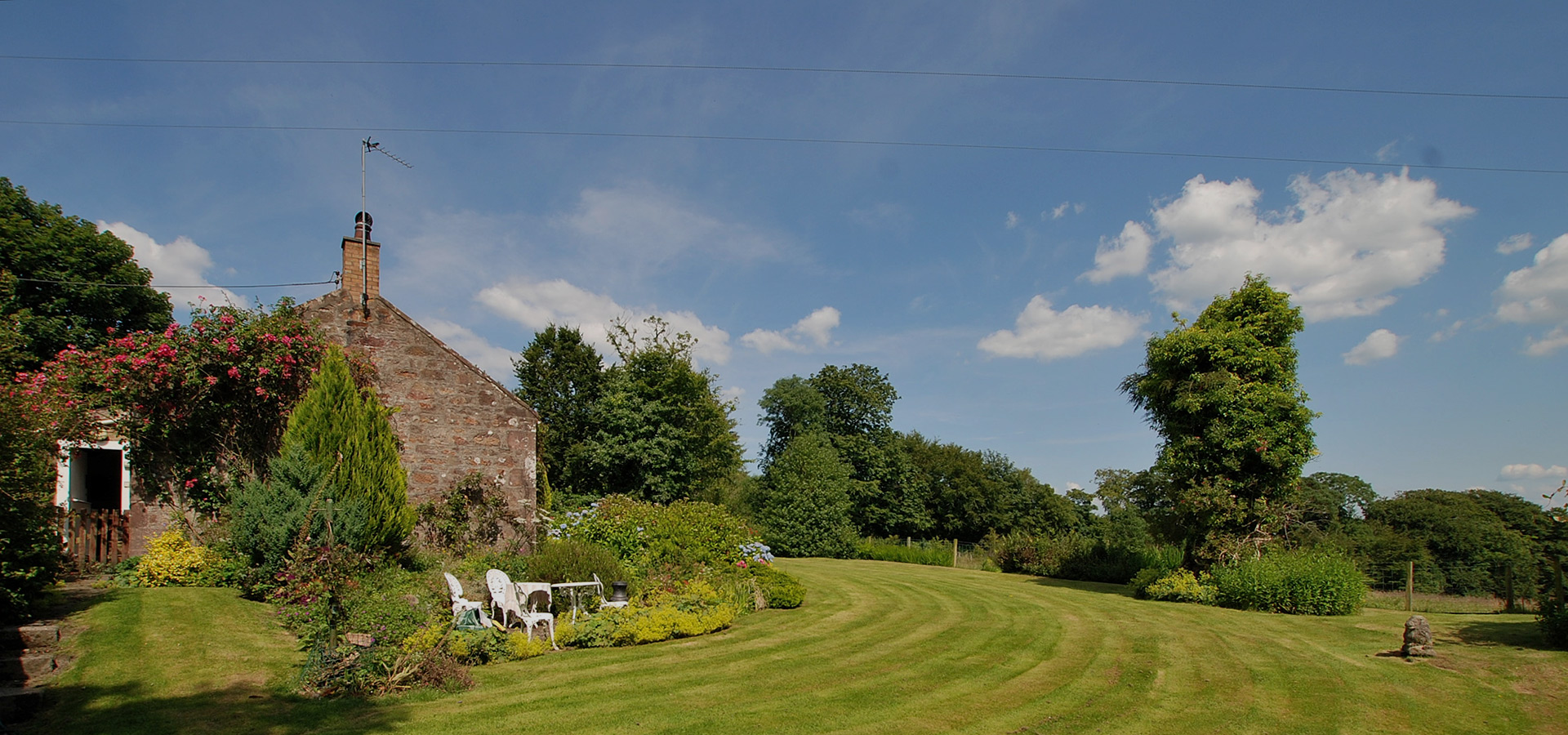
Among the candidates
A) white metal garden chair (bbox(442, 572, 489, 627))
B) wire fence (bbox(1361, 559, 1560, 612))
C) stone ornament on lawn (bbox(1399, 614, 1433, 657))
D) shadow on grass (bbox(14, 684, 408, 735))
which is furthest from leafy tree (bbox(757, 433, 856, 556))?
shadow on grass (bbox(14, 684, 408, 735))

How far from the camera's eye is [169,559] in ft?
34.0

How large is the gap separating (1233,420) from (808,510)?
18.9 meters

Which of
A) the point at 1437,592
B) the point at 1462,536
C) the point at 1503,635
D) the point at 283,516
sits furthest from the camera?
the point at 1462,536

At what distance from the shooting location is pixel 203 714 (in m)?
5.69

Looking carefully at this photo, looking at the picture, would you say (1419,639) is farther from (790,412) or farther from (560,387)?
(790,412)

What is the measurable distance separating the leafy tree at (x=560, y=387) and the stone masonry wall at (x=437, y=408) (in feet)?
40.4

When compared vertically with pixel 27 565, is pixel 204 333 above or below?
above

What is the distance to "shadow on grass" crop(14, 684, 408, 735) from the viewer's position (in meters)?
5.34

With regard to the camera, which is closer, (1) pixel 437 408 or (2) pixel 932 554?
(1) pixel 437 408

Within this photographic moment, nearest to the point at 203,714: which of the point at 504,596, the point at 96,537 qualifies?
the point at 504,596

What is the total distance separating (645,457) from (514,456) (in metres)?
8.96

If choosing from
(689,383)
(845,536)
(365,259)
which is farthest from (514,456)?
(845,536)

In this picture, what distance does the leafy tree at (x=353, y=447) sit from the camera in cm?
1077

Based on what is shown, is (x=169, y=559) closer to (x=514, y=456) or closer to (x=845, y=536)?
(x=514, y=456)
